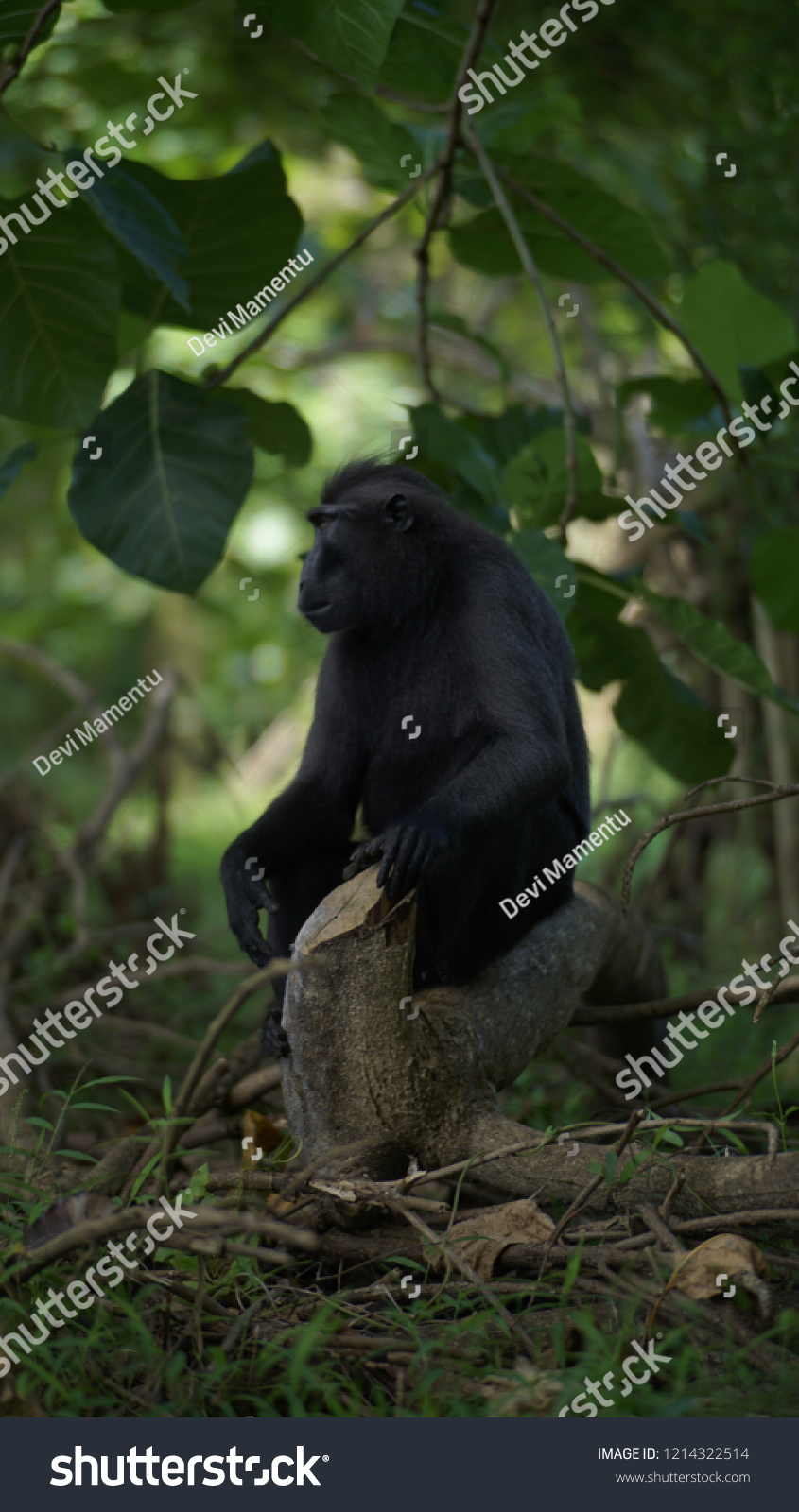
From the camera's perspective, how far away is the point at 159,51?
798 centimetres

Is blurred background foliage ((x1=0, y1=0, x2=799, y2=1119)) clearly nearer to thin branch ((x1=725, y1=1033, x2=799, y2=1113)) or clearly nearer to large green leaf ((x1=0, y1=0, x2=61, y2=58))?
large green leaf ((x1=0, y1=0, x2=61, y2=58))

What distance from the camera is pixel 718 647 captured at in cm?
378

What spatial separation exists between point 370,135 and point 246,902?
2.71 metres

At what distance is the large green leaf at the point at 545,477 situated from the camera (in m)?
3.97

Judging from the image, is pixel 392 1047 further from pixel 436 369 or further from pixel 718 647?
pixel 436 369

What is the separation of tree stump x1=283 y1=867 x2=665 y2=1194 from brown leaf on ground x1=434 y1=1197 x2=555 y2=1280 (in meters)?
0.15

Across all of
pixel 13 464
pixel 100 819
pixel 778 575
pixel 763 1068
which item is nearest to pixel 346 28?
pixel 13 464

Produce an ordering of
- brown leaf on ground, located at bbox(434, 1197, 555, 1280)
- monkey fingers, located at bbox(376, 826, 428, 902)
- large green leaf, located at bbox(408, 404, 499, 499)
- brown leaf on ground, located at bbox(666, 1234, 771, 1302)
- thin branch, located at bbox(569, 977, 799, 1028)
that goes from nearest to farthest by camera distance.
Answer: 1. brown leaf on ground, located at bbox(666, 1234, 771, 1302)
2. brown leaf on ground, located at bbox(434, 1197, 555, 1280)
3. monkey fingers, located at bbox(376, 826, 428, 902)
4. thin branch, located at bbox(569, 977, 799, 1028)
5. large green leaf, located at bbox(408, 404, 499, 499)

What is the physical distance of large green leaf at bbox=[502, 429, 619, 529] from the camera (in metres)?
3.97

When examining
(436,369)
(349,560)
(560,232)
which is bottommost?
(436,369)

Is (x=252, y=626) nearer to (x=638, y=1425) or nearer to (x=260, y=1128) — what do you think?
(x=260, y=1128)

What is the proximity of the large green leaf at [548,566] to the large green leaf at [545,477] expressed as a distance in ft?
1.03

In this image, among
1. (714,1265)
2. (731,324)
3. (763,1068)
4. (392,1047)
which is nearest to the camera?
(714,1265)

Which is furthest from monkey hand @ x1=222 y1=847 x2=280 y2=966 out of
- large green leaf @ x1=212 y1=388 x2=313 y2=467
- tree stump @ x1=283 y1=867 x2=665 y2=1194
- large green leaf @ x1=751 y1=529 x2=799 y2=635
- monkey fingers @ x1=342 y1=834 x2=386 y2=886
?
large green leaf @ x1=751 y1=529 x2=799 y2=635
